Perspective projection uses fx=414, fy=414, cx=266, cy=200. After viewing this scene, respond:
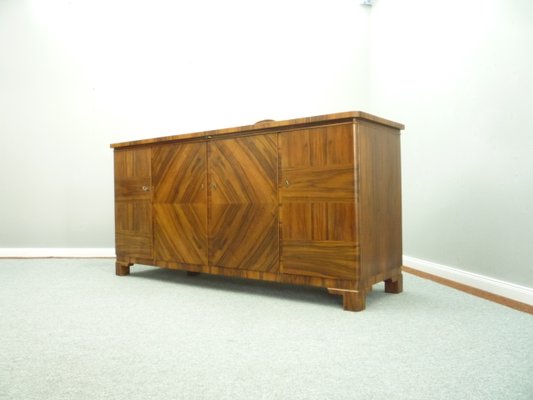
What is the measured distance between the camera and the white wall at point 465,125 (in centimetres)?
185

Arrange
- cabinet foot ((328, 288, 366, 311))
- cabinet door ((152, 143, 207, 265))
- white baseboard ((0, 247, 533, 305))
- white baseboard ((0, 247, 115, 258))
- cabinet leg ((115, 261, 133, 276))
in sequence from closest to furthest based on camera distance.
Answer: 1. cabinet foot ((328, 288, 366, 311))
2. white baseboard ((0, 247, 533, 305))
3. cabinet door ((152, 143, 207, 265))
4. cabinet leg ((115, 261, 133, 276))
5. white baseboard ((0, 247, 115, 258))

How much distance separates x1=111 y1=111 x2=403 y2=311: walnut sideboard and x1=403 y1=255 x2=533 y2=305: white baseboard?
0.40m

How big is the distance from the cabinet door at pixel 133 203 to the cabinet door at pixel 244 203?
505 mm

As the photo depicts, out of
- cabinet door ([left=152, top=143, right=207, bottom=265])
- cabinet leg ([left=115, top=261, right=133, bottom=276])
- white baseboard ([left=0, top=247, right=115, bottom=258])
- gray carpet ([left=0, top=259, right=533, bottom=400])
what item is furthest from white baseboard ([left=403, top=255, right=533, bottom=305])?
white baseboard ([left=0, top=247, right=115, bottom=258])

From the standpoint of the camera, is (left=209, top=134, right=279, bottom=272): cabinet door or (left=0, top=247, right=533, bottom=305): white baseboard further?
(left=209, top=134, right=279, bottom=272): cabinet door

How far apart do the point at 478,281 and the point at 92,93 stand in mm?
3153

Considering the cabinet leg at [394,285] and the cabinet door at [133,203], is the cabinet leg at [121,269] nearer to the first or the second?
the cabinet door at [133,203]

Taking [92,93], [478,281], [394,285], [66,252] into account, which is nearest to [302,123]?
[394,285]

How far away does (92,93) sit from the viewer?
3.46 meters

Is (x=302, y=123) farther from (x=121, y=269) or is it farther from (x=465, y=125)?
(x=121, y=269)

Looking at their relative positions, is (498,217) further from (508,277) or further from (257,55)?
(257,55)

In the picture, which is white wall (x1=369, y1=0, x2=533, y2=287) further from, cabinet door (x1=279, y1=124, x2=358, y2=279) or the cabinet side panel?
cabinet door (x1=279, y1=124, x2=358, y2=279)

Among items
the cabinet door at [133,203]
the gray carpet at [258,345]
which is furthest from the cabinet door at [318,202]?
the cabinet door at [133,203]

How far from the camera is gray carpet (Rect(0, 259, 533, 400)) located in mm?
1031
